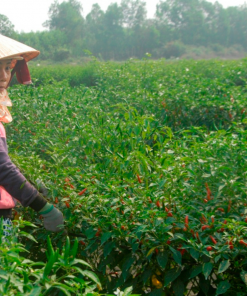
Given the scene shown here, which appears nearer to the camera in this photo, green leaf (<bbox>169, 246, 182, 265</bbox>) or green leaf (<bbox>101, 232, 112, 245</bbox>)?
green leaf (<bbox>169, 246, 182, 265</bbox>)

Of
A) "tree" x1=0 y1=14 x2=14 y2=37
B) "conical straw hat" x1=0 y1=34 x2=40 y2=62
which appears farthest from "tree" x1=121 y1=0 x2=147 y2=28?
"conical straw hat" x1=0 y1=34 x2=40 y2=62

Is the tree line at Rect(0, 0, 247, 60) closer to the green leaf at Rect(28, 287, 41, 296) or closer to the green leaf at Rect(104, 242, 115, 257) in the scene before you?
the green leaf at Rect(104, 242, 115, 257)

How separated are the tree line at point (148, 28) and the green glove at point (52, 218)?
40.9 metres

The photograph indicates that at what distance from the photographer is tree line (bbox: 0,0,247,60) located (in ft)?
151

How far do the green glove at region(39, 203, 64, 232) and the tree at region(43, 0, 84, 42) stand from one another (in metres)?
45.3

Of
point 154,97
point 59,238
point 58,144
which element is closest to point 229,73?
point 154,97

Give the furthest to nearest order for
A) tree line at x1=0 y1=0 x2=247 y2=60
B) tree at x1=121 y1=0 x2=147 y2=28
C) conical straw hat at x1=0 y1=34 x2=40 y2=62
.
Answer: tree at x1=121 y1=0 x2=147 y2=28 → tree line at x1=0 y1=0 x2=247 y2=60 → conical straw hat at x1=0 y1=34 x2=40 y2=62

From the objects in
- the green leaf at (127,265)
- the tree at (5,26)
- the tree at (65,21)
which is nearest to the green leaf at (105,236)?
the green leaf at (127,265)

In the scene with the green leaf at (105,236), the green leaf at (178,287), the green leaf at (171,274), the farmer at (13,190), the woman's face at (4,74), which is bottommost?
the green leaf at (178,287)

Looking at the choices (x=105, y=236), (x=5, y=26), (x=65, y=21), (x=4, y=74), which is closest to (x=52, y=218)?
(x=105, y=236)

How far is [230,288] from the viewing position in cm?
162

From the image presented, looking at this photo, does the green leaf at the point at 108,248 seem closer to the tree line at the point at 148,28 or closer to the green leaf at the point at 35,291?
the green leaf at the point at 35,291

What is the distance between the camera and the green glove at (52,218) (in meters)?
1.87

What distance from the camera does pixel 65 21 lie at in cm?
4672
